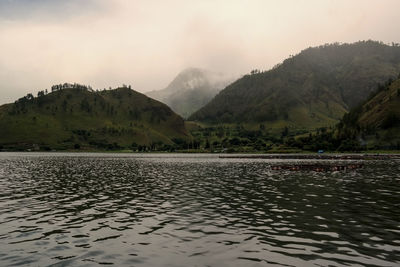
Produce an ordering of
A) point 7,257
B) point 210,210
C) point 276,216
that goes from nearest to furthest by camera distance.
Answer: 1. point 7,257
2. point 276,216
3. point 210,210

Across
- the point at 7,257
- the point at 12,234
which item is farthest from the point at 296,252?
the point at 12,234

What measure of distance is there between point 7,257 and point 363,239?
28.4 m

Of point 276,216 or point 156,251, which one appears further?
point 276,216

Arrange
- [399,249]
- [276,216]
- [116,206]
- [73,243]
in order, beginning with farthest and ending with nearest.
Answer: [116,206]
[276,216]
[73,243]
[399,249]

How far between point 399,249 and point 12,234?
33110mm

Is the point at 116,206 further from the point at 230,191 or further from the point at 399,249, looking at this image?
the point at 399,249

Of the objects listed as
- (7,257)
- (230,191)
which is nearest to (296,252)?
→ (7,257)

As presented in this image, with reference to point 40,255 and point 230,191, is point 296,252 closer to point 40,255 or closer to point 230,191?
point 40,255

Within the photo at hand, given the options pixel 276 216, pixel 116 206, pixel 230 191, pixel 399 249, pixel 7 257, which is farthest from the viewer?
pixel 230 191

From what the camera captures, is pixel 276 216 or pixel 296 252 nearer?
pixel 296 252

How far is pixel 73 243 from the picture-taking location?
90.1 feet

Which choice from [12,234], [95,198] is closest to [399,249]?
[12,234]

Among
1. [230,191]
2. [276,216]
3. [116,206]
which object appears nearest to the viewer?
[276,216]

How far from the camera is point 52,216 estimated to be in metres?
38.8
